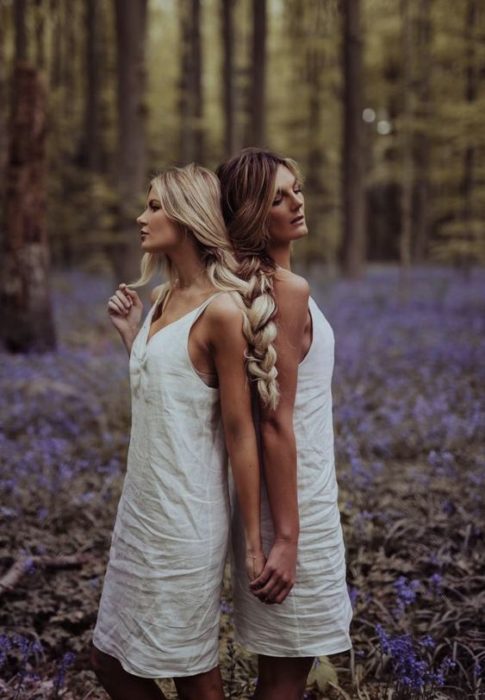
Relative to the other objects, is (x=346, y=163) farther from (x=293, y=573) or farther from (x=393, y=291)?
(x=293, y=573)

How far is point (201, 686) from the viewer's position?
238cm

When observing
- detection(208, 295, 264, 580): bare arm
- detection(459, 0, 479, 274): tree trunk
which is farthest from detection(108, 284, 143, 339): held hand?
detection(459, 0, 479, 274): tree trunk

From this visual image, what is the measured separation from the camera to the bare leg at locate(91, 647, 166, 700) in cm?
241

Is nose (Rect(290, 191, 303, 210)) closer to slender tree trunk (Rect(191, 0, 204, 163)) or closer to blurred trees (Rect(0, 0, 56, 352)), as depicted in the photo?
blurred trees (Rect(0, 0, 56, 352))

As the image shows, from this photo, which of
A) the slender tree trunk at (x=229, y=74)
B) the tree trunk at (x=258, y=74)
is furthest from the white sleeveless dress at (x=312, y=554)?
the slender tree trunk at (x=229, y=74)

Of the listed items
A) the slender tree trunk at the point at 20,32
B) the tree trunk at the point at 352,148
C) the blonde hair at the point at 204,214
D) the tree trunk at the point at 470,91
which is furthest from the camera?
the tree trunk at the point at 352,148

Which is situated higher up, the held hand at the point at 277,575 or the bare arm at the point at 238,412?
the bare arm at the point at 238,412

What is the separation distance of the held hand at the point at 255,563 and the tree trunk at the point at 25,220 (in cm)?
839

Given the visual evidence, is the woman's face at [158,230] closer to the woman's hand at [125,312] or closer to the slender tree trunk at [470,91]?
the woman's hand at [125,312]

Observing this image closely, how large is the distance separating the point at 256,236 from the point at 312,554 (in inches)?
40.8

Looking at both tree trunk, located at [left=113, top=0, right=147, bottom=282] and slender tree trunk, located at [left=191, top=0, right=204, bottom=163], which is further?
slender tree trunk, located at [left=191, top=0, right=204, bottom=163]

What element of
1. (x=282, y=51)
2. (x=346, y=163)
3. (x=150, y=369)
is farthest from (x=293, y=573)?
(x=282, y=51)

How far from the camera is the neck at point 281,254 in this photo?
2.49m

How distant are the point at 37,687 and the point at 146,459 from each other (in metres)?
1.51
